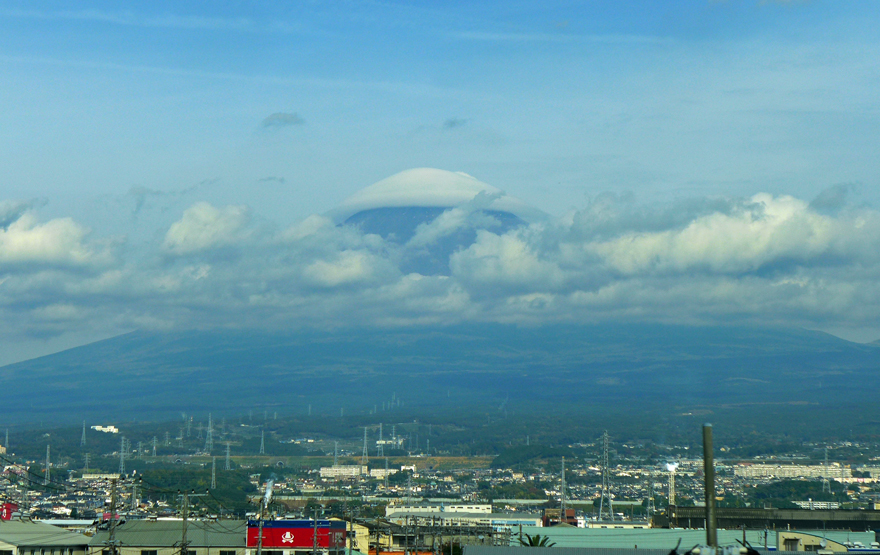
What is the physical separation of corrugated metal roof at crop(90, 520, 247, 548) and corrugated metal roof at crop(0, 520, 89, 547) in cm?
141

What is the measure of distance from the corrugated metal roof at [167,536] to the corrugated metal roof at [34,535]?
4.61 ft

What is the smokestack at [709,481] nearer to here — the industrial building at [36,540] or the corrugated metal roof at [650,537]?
the industrial building at [36,540]

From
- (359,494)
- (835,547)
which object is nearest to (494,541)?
(835,547)

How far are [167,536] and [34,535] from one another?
827 cm

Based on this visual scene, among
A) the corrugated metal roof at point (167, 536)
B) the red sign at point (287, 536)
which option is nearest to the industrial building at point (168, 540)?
the corrugated metal roof at point (167, 536)

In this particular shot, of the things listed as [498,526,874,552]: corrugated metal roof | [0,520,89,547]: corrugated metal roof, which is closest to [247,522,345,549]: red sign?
[0,520,89,547]: corrugated metal roof

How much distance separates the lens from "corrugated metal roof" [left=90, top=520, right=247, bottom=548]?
7319 centimetres

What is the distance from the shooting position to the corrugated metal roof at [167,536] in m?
73.2

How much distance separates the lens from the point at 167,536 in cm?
7375

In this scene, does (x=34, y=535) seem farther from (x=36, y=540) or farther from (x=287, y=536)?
(x=287, y=536)

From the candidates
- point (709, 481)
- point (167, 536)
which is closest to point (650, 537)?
point (167, 536)

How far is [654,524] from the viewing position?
11112 centimetres

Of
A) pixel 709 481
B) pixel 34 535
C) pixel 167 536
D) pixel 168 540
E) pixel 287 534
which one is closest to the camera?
pixel 709 481

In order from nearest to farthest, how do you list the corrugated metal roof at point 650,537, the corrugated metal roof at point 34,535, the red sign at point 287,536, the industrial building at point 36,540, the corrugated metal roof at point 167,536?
the industrial building at point 36,540, the corrugated metal roof at point 34,535, the red sign at point 287,536, the corrugated metal roof at point 167,536, the corrugated metal roof at point 650,537
